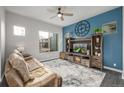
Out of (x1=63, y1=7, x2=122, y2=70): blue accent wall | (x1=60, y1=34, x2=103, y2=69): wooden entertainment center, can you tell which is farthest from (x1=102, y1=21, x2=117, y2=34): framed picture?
(x1=60, y1=34, x2=103, y2=69): wooden entertainment center

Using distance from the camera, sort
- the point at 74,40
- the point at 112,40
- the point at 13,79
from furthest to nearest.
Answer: the point at 74,40 < the point at 112,40 < the point at 13,79

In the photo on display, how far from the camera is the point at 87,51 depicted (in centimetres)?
427

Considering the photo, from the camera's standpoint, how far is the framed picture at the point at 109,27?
3.45m

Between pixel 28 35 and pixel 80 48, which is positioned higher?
pixel 28 35

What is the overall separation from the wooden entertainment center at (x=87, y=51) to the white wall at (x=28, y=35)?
1323mm

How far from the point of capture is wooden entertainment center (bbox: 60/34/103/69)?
3.74 m

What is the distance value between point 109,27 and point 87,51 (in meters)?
1.40

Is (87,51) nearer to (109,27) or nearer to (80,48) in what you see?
(80,48)

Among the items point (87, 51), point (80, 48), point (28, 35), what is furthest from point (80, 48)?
point (28, 35)

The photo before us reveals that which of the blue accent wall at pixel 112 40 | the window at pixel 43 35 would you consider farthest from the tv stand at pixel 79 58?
the window at pixel 43 35

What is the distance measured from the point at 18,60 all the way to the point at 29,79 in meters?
0.39

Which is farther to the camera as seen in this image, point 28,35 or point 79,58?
point 28,35

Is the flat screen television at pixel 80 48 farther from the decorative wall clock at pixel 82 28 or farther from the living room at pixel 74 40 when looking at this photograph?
the decorative wall clock at pixel 82 28
